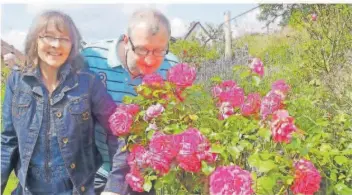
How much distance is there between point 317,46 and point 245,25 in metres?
0.50

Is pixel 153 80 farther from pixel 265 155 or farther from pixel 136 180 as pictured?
pixel 265 155

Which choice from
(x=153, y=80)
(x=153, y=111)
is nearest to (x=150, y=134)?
(x=153, y=111)

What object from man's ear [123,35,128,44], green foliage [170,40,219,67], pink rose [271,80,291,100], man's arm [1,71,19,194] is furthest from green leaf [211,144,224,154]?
green foliage [170,40,219,67]

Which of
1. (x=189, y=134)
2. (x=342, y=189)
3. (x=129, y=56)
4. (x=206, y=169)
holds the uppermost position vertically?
(x=129, y=56)

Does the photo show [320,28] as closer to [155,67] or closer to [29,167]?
[155,67]

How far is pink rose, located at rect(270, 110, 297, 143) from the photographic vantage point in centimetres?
149

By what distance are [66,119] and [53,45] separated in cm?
23

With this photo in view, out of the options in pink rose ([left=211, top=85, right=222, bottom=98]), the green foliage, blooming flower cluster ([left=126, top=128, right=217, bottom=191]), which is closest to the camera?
blooming flower cluster ([left=126, top=128, right=217, bottom=191])

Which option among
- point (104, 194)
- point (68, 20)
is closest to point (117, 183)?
point (104, 194)

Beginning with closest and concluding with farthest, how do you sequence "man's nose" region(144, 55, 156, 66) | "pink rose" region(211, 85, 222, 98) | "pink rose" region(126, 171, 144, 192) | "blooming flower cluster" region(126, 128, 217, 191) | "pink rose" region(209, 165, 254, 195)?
"pink rose" region(209, 165, 254, 195)
"blooming flower cluster" region(126, 128, 217, 191)
"pink rose" region(126, 171, 144, 192)
"man's nose" region(144, 55, 156, 66)
"pink rose" region(211, 85, 222, 98)

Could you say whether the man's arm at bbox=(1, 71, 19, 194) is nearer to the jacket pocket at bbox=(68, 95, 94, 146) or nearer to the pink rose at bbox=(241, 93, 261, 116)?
the jacket pocket at bbox=(68, 95, 94, 146)

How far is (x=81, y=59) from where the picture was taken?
5.62 ft

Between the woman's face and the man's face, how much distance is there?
203 mm

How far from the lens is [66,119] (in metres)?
1.66
